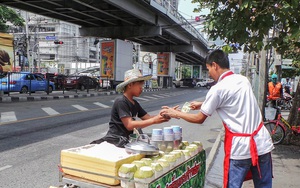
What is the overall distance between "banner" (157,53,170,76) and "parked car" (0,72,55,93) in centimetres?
2826

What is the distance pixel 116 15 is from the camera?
28000 millimetres

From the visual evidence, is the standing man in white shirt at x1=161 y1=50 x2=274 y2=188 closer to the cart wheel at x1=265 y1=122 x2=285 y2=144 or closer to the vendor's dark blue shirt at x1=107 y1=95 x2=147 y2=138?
the vendor's dark blue shirt at x1=107 y1=95 x2=147 y2=138

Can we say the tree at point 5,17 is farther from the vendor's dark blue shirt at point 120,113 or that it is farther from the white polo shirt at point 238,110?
the white polo shirt at point 238,110

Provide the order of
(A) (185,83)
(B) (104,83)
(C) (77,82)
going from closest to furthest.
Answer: (C) (77,82), (B) (104,83), (A) (185,83)

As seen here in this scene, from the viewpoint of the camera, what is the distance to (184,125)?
11.4 m

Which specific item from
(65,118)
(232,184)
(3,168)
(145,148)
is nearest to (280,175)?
(232,184)

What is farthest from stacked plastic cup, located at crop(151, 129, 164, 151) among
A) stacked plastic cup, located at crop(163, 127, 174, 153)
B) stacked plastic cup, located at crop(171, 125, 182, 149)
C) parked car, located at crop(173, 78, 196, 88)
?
parked car, located at crop(173, 78, 196, 88)

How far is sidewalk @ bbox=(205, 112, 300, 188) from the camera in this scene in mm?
5105

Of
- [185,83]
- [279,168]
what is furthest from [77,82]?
[185,83]

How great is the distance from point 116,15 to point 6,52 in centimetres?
1160

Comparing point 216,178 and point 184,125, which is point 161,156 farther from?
point 184,125

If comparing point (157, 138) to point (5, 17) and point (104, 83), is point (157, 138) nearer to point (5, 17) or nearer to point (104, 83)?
point (5, 17)

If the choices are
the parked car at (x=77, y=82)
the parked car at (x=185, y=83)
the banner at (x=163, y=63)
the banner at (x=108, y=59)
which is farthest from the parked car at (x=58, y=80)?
the parked car at (x=185, y=83)

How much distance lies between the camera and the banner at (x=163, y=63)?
5031cm
